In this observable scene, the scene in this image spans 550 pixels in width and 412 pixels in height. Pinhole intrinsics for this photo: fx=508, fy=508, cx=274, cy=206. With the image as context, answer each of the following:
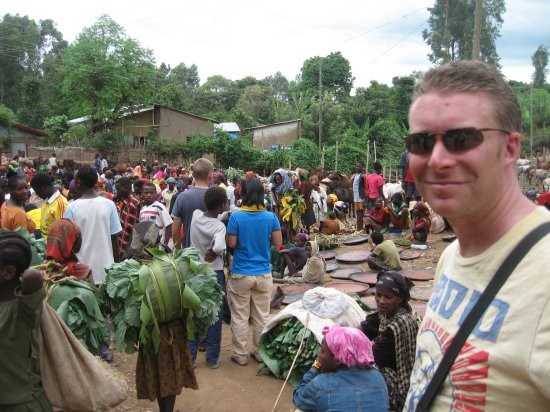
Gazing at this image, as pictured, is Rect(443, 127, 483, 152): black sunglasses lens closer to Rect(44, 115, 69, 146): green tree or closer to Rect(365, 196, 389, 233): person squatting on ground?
Rect(365, 196, 389, 233): person squatting on ground

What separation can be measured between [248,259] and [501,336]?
4.20 metres

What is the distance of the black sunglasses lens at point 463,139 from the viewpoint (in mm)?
1222

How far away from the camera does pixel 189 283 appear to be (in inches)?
152

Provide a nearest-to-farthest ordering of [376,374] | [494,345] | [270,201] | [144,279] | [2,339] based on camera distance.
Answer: [494,345] < [2,339] < [376,374] < [144,279] < [270,201]

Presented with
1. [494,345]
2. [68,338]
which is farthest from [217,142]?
[494,345]

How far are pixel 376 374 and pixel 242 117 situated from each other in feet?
130

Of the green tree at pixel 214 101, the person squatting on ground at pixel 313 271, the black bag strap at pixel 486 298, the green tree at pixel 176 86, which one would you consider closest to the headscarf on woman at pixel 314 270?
the person squatting on ground at pixel 313 271

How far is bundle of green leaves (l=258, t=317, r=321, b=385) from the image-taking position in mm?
4688

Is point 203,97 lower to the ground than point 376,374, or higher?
higher

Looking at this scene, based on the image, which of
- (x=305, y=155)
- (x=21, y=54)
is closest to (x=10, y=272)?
(x=305, y=155)

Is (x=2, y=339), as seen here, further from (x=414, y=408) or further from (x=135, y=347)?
(x=414, y=408)

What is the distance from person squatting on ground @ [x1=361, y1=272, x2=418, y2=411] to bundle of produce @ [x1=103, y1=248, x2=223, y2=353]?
137 cm

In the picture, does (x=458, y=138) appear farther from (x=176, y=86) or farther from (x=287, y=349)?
(x=176, y=86)

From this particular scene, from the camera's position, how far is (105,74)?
3572cm
